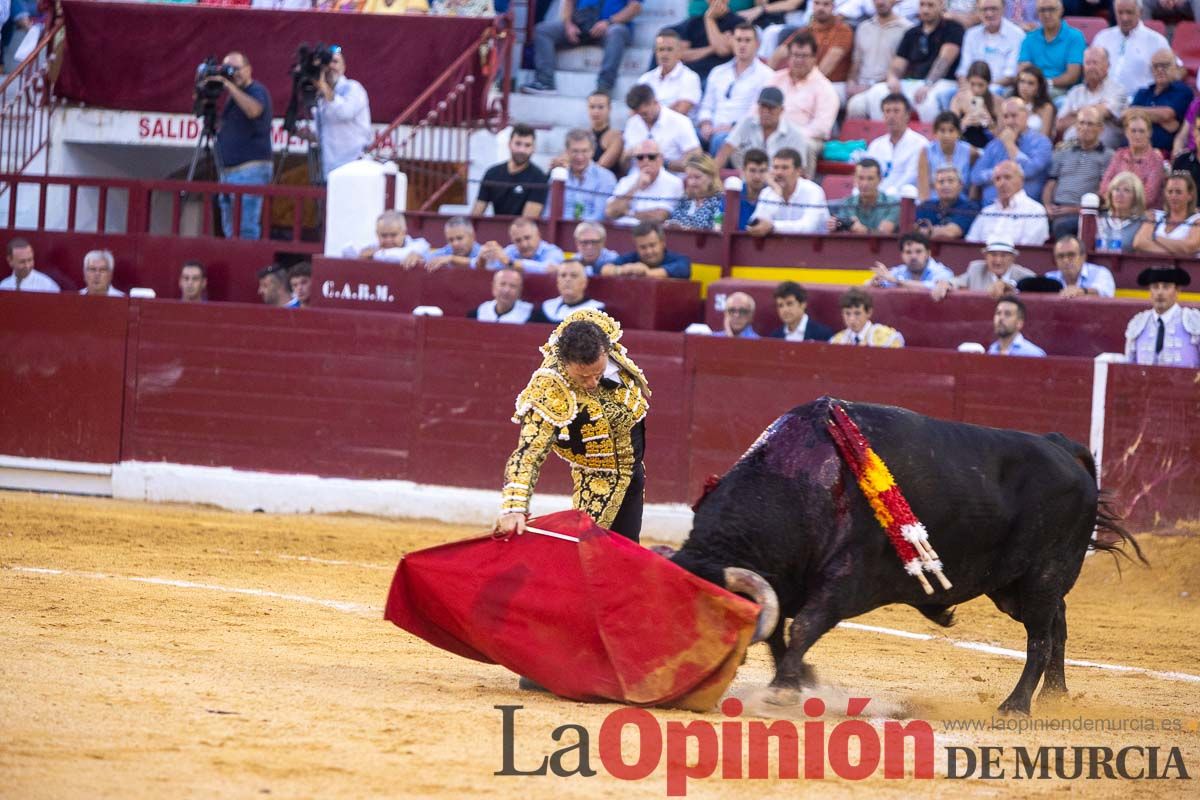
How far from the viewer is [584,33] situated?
1369cm

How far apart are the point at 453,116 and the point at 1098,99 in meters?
4.77

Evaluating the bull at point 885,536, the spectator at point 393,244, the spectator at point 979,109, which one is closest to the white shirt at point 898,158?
the spectator at point 979,109

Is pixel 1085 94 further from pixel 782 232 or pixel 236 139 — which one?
pixel 236 139

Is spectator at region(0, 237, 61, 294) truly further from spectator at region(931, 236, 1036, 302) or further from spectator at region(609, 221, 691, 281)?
spectator at region(931, 236, 1036, 302)

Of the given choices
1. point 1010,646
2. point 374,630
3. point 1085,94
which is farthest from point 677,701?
point 1085,94

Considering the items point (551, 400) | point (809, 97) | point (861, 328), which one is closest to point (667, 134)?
point (809, 97)

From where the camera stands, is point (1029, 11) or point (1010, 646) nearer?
point (1010, 646)

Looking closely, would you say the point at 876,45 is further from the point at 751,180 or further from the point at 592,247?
the point at 592,247

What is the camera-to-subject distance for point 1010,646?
7285 millimetres

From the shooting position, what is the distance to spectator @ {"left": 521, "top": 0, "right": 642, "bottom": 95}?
44.0 feet

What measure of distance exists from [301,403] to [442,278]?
120 cm

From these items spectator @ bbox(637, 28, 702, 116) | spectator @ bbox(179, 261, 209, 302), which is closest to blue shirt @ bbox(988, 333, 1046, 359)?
spectator @ bbox(637, 28, 702, 116)

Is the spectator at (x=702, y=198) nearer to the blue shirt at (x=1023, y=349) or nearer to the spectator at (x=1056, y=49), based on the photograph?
the blue shirt at (x=1023, y=349)

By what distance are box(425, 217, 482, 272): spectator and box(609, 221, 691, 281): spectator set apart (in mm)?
1008
